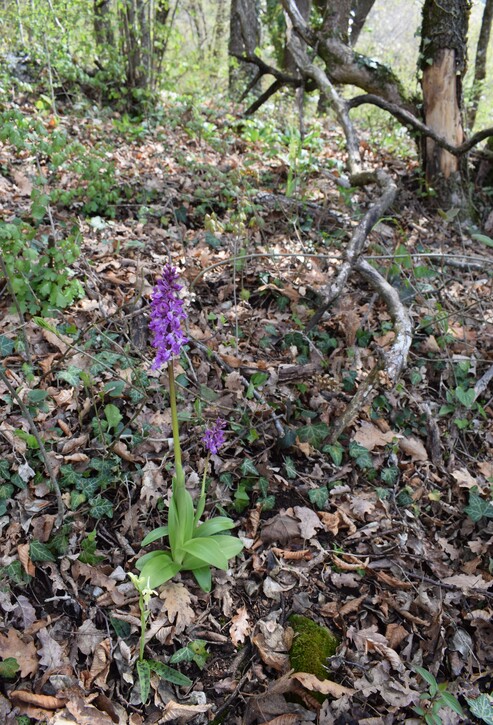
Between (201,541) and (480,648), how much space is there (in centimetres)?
136

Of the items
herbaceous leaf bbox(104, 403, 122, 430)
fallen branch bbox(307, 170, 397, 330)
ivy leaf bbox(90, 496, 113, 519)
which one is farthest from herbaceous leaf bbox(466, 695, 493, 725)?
fallen branch bbox(307, 170, 397, 330)

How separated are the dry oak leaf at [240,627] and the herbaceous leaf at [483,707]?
900 millimetres

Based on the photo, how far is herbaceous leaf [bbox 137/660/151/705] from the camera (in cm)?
192

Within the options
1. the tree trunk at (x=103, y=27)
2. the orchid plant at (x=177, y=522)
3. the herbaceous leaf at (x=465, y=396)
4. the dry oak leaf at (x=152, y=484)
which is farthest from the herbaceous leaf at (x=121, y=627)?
the tree trunk at (x=103, y=27)

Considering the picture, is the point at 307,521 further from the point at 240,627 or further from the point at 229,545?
the point at 240,627

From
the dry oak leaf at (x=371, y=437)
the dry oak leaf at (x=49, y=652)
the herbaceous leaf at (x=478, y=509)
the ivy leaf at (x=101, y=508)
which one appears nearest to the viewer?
the dry oak leaf at (x=49, y=652)

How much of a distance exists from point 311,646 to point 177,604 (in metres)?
0.59

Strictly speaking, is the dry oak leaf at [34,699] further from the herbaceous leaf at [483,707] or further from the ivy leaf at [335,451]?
the ivy leaf at [335,451]

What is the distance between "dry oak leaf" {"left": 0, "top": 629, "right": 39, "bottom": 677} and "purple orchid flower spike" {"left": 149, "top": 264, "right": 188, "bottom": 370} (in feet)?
3.98

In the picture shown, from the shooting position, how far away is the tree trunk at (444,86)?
4914 millimetres

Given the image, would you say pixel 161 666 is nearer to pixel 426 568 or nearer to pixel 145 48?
pixel 426 568

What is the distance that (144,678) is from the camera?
1.96 m

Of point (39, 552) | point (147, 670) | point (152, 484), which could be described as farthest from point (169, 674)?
point (152, 484)

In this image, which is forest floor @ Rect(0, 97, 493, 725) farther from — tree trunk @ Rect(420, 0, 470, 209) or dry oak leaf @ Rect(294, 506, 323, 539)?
tree trunk @ Rect(420, 0, 470, 209)
